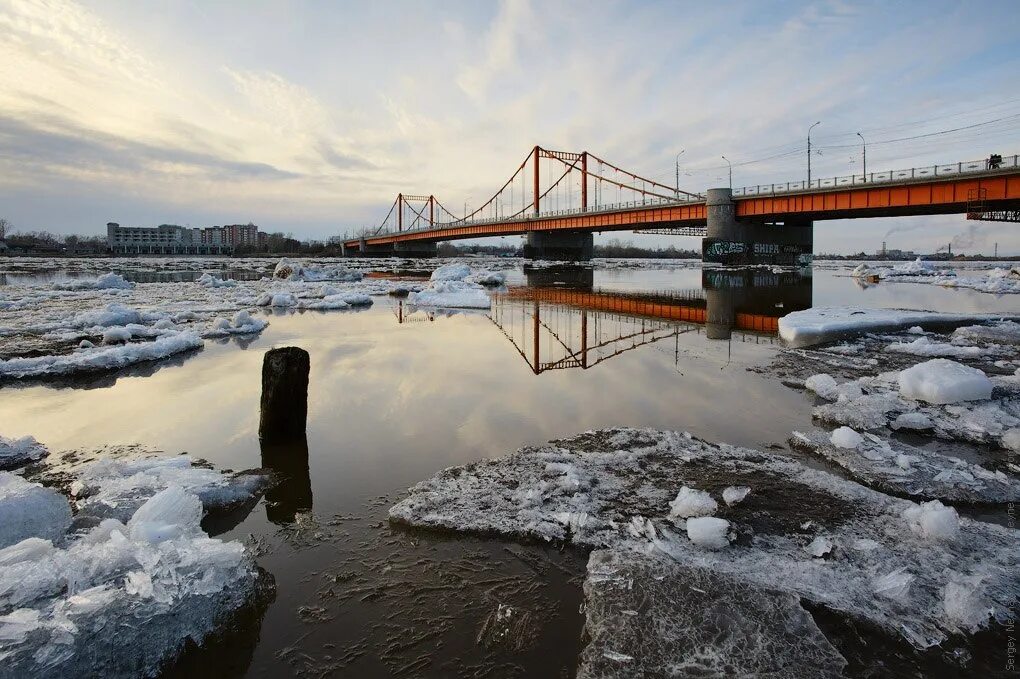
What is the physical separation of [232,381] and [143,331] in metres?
5.10

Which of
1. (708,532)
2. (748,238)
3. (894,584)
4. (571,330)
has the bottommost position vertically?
(894,584)

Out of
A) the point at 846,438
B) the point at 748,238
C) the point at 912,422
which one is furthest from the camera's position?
the point at 748,238

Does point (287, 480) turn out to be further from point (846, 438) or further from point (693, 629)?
point (846, 438)

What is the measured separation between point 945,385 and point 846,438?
7.91ft

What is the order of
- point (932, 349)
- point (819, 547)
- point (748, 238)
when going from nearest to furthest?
point (819, 547) < point (932, 349) < point (748, 238)

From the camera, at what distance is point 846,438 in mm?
4984

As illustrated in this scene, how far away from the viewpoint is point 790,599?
2.79 metres

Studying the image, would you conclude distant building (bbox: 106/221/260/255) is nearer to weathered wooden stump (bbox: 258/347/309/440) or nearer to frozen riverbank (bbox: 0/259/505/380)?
frozen riverbank (bbox: 0/259/505/380)

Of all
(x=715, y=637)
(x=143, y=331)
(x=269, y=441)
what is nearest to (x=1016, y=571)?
(x=715, y=637)

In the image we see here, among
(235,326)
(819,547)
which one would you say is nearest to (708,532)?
(819,547)

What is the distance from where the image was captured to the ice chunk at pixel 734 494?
3.87 m

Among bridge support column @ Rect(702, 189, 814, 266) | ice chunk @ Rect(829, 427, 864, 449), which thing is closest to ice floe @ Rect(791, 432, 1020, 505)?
ice chunk @ Rect(829, 427, 864, 449)

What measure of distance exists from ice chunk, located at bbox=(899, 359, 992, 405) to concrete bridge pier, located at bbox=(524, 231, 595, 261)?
64.8m

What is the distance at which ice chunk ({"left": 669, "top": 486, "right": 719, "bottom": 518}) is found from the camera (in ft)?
12.1
